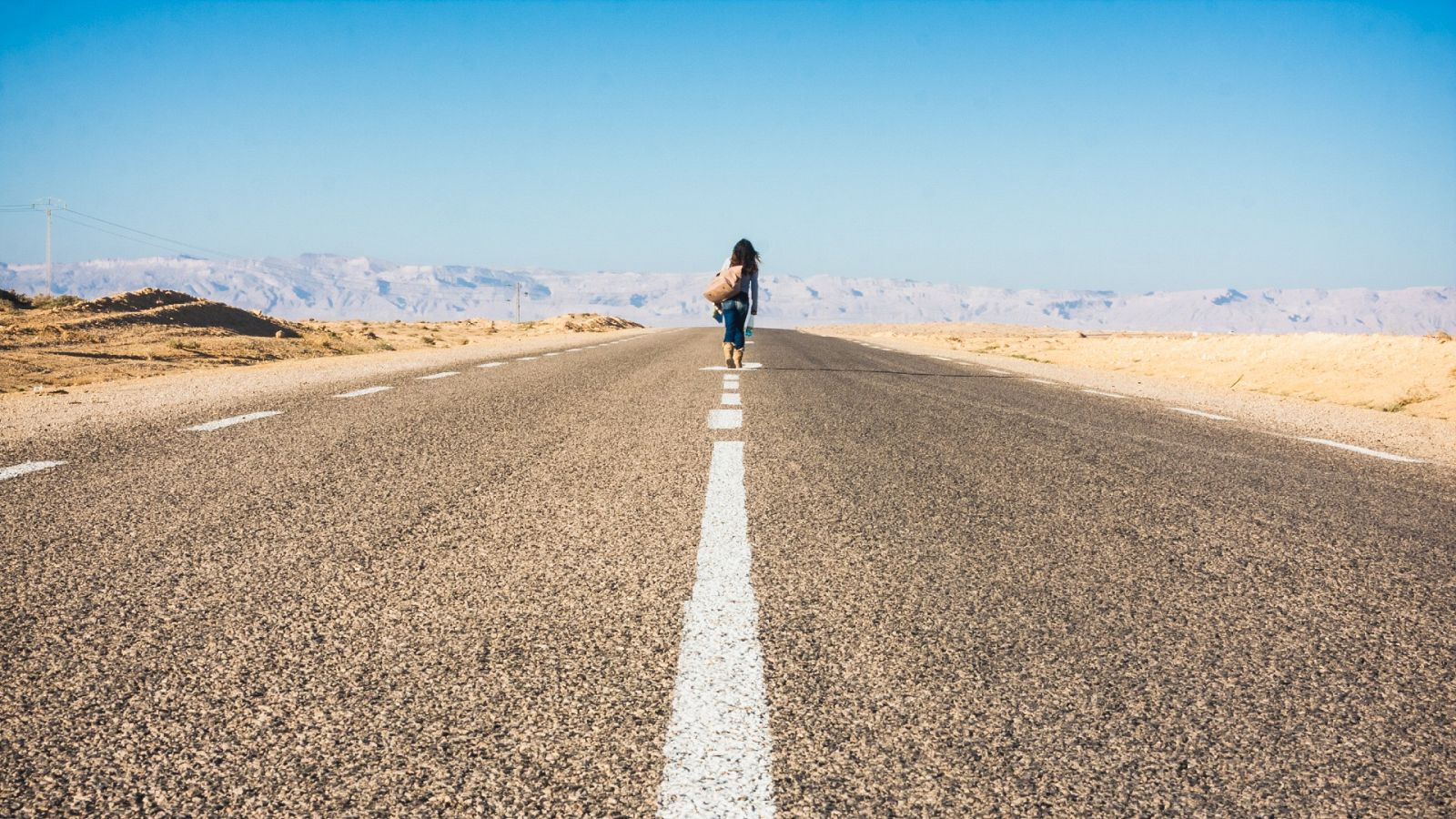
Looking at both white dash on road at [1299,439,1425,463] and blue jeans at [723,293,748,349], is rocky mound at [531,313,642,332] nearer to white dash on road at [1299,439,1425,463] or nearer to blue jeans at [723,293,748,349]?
blue jeans at [723,293,748,349]

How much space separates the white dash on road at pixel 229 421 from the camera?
260 inches

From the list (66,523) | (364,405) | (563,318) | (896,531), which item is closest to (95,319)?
(364,405)

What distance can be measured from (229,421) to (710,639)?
5.78m

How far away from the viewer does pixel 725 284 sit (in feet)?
44.8

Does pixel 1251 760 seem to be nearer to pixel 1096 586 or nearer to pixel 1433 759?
pixel 1433 759

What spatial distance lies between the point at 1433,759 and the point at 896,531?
203cm

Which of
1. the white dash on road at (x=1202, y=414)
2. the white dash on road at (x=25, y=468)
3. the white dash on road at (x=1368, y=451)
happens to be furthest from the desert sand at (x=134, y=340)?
the white dash on road at (x=1368, y=451)

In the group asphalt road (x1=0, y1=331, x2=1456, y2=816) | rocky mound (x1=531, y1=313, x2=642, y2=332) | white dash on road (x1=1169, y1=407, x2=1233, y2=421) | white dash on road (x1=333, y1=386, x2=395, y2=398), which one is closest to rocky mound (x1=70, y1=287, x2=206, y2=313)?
white dash on road (x1=333, y1=386, x2=395, y2=398)

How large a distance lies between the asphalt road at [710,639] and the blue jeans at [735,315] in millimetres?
8438

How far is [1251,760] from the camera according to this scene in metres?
1.96

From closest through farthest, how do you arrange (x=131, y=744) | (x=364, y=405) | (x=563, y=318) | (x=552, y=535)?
1. (x=131, y=744)
2. (x=552, y=535)
3. (x=364, y=405)
4. (x=563, y=318)

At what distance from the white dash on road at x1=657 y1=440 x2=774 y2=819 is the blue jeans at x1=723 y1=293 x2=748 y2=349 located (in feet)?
34.8

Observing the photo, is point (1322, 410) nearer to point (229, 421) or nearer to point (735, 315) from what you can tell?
point (735, 315)

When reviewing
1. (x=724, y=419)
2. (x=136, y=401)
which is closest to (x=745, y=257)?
(x=724, y=419)
